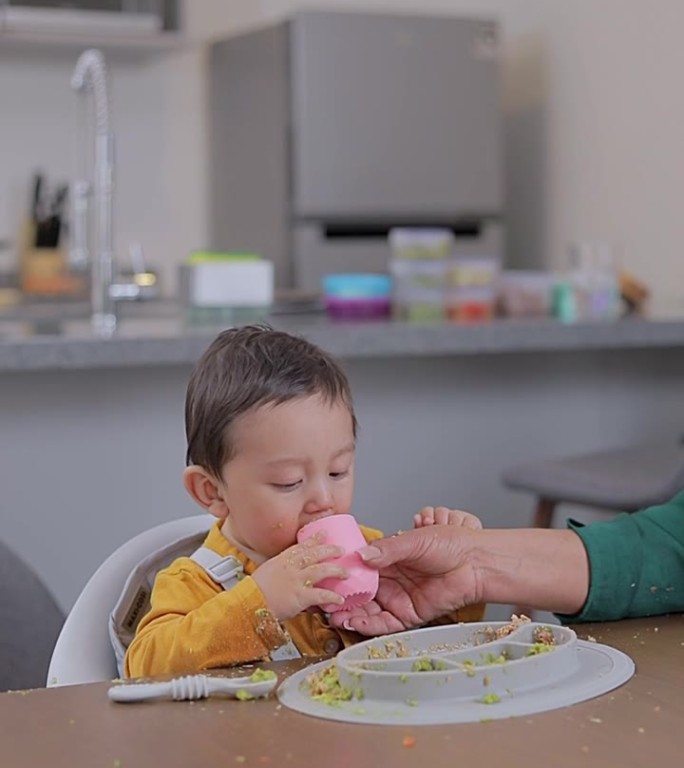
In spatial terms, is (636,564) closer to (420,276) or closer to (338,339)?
(338,339)

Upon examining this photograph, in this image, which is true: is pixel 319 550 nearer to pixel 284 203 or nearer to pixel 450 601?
pixel 450 601

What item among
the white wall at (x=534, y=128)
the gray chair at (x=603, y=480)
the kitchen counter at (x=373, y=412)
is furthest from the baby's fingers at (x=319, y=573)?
the white wall at (x=534, y=128)

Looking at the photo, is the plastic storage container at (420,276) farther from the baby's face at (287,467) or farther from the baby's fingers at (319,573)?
the baby's fingers at (319,573)

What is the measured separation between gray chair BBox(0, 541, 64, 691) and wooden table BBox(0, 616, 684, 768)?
0.58m

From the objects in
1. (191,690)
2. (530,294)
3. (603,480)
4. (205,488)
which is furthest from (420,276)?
(191,690)

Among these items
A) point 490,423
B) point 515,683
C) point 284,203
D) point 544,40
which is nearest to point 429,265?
point 490,423

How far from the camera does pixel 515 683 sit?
1008mm

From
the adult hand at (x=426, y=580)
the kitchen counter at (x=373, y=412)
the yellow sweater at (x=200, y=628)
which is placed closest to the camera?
the yellow sweater at (x=200, y=628)

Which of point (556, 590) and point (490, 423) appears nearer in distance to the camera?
point (556, 590)

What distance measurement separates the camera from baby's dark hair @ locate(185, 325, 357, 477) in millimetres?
1316

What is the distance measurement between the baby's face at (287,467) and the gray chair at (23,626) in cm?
41

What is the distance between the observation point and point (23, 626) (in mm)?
1633

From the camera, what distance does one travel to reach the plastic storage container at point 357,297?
132 inches

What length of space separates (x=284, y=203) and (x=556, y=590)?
11.2 ft
